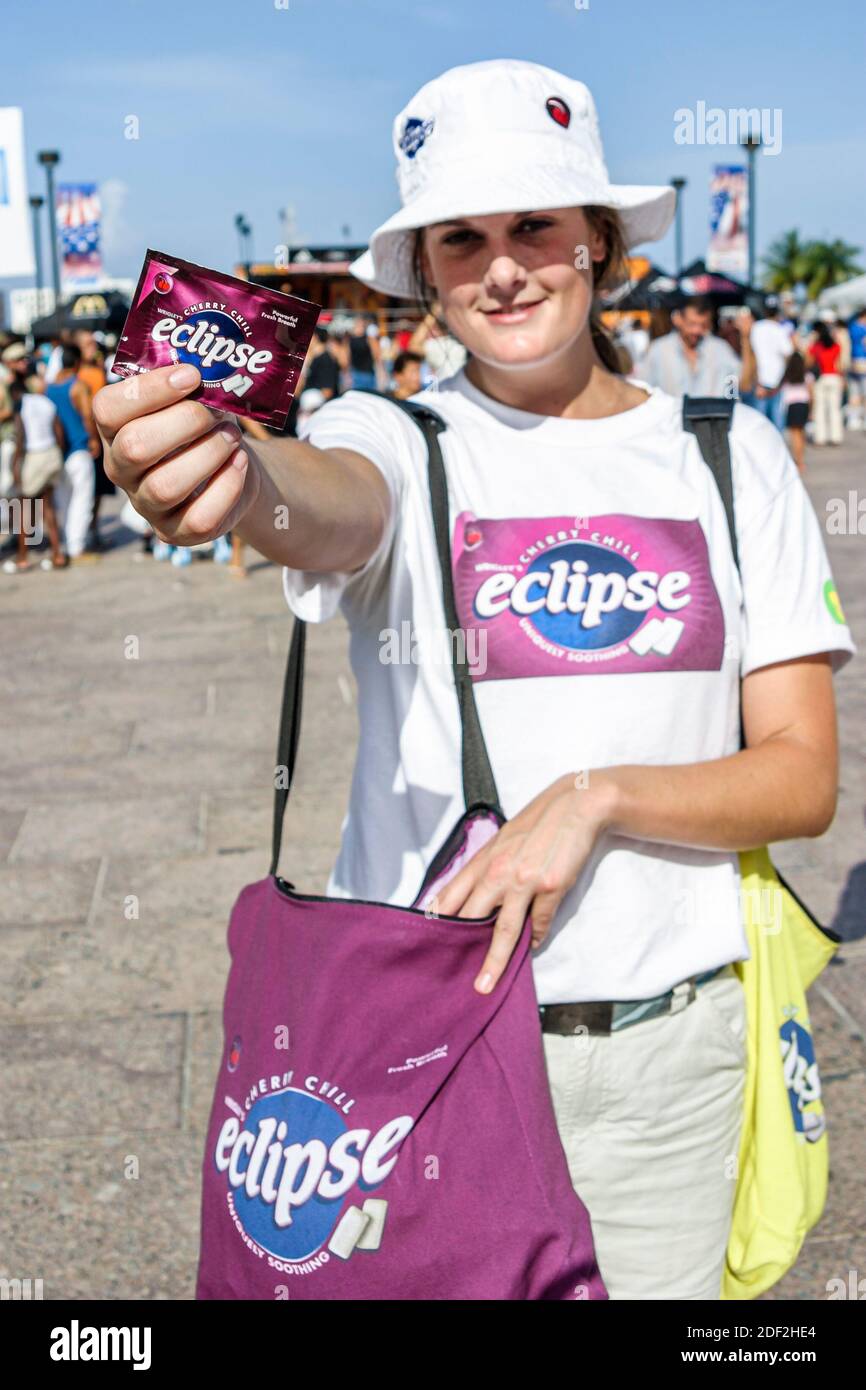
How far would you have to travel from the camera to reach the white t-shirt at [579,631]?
164 cm

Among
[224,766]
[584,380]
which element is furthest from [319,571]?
[224,766]

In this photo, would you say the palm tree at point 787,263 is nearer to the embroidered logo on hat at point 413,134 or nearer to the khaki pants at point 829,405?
the khaki pants at point 829,405

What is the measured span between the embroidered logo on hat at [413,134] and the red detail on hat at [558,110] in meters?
0.14

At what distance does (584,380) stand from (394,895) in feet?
2.30

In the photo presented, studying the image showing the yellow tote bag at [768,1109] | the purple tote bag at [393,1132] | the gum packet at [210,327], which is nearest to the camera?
the gum packet at [210,327]

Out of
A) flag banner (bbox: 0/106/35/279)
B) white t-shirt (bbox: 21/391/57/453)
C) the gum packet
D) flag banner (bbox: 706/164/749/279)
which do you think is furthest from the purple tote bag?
flag banner (bbox: 706/164/749/279)

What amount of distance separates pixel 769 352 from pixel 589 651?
14.4 meters

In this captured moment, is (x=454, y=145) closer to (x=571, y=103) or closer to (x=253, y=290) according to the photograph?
(x=571, y=103)

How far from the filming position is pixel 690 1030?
171 cm

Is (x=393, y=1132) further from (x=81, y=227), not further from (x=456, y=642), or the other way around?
(x=81, y=227)

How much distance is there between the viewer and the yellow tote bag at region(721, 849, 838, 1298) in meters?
1.80

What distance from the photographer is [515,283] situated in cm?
170

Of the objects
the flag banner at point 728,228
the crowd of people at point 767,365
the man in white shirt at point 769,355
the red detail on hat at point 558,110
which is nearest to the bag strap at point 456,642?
the red detail on hat at point 558,110
